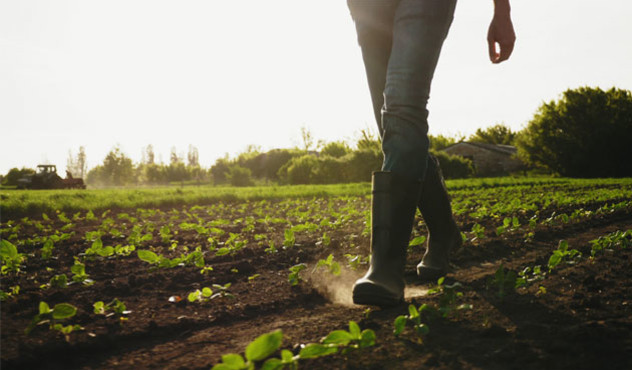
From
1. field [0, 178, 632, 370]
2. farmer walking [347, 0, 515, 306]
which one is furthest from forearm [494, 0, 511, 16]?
field [0, 178, 632, 370]

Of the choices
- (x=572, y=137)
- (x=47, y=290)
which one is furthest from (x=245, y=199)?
(x=572, y=137)

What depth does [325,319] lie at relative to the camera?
1479 mm

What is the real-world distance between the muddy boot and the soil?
9cm

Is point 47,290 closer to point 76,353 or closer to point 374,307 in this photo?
point 76,353

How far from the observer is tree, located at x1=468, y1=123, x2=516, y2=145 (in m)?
71.4

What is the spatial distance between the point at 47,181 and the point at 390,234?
108 ft

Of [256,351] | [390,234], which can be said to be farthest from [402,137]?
[256,351]

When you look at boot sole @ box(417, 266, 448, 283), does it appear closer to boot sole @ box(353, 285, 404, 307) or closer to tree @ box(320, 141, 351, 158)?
boot sole @ box(353, 285, 404, 307)

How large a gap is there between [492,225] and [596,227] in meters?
0.83

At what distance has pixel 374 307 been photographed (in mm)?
1580

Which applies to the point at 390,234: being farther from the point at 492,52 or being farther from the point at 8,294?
the point at 8,294

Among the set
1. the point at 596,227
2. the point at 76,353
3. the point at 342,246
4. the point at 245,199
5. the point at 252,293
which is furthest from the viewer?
the point at 245,199

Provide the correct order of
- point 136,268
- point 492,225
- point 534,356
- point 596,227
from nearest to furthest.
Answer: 1. point 534,356
2. point 136,268
3. point 596,227
4. point 492,225

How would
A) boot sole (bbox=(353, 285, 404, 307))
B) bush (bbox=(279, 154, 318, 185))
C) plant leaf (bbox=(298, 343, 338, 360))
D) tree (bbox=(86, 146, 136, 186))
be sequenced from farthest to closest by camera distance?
1. tree (bbox=(86, 146, 136, 186))
2. bush (bbox=(279, 154, 318, 185))
3. boot sole (bbox=(353, 285, 404, 307))
4. plant leaf (bbox=(298, 343, 338, 360))
